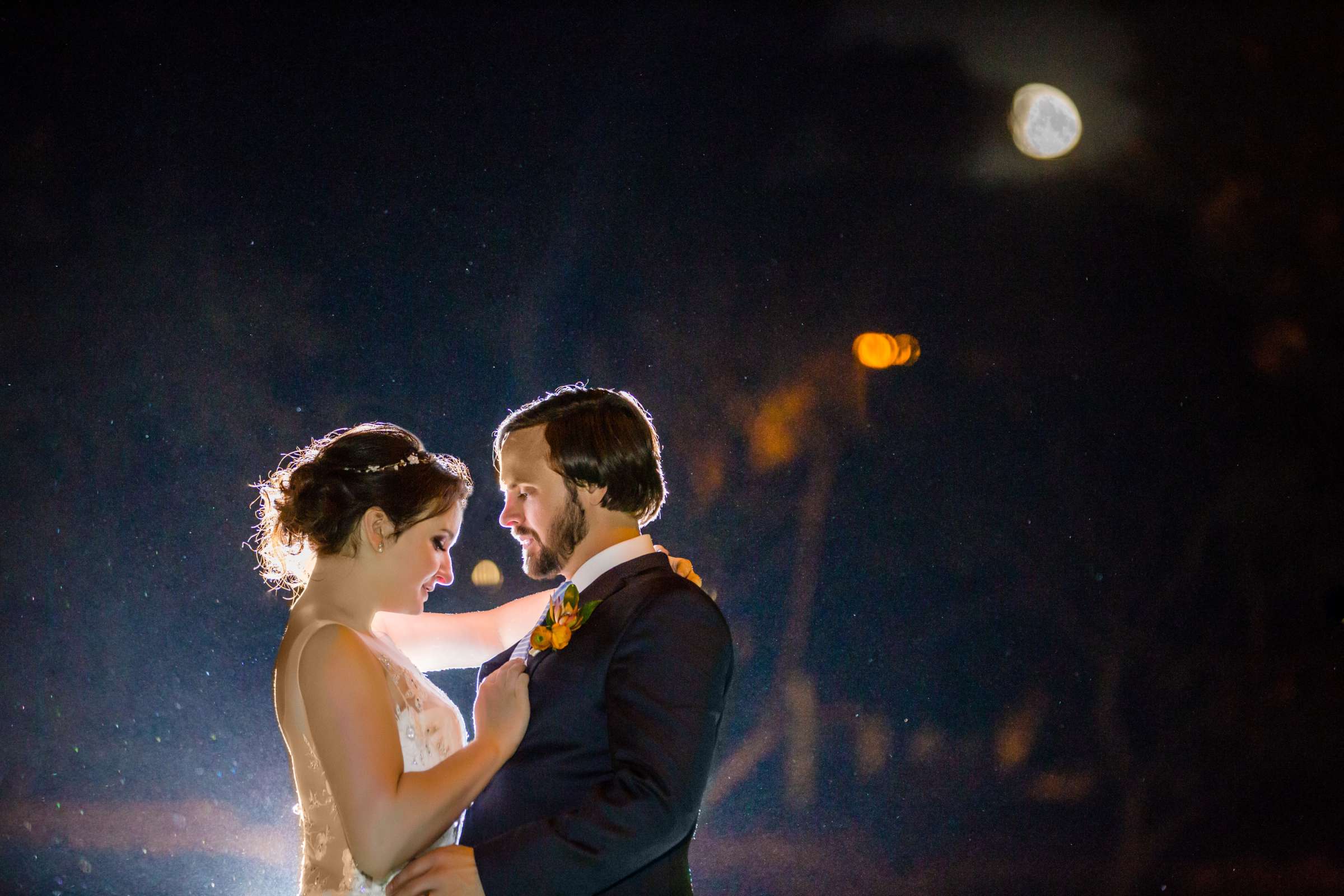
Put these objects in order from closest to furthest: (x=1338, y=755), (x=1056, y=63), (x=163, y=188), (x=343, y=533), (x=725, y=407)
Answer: (x=343, y=533)
(x=163, y=188)
(x=725, y=407)
(x=1056, y=63)
(x=1338, y=755)

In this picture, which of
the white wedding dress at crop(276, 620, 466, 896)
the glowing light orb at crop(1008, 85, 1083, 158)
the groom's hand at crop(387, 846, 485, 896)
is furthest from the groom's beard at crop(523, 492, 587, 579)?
the glowing light orb at crop(1008, 85, 1083, 158)

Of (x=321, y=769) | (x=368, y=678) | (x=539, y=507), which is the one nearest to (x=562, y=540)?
(x=539, y=507)

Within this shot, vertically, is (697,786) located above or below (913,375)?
below

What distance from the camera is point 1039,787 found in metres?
3.21

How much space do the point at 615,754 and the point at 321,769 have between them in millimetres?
531

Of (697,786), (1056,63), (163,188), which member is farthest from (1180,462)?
(163,188)

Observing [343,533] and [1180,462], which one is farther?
[1180,462]

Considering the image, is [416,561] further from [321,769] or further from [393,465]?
[321,769]

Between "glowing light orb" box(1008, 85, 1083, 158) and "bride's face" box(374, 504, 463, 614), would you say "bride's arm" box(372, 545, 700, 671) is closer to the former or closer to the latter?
"bride's face" box(374, 504, 463, 614)

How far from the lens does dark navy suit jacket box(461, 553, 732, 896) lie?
4.80 ft

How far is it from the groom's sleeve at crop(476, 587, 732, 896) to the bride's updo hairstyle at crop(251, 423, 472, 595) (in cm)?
53

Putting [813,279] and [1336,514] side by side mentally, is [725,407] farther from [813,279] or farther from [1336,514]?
[1336,514]

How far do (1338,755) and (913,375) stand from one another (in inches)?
90.3

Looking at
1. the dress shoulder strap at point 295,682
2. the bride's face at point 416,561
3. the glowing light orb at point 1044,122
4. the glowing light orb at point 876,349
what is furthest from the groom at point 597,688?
the glowing light orb at point 1044,122
